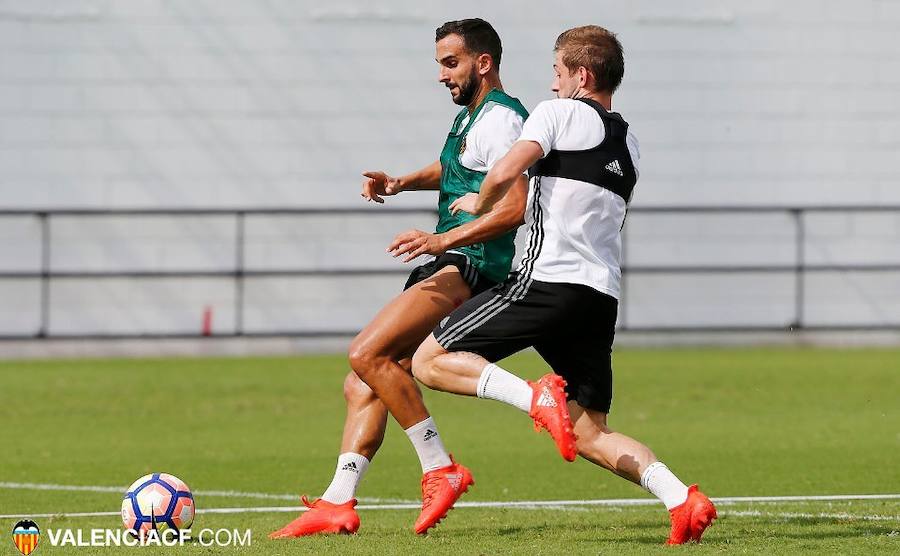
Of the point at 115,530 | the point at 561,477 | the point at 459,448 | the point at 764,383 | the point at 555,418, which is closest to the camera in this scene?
the point at 555,418

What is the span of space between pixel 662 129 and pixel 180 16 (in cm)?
603

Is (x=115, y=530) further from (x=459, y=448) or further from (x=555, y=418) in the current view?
(x=459, y=448)

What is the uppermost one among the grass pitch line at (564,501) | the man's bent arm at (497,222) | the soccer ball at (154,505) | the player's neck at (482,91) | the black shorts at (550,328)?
the player's neck at (482,91)

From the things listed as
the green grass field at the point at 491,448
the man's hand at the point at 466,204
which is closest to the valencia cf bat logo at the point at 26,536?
the green grass field at the point at 491,448

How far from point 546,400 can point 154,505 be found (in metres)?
1.75

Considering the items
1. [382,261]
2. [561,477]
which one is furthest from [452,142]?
[382,261]

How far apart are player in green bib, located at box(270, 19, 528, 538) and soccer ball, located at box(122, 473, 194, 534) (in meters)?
0.45

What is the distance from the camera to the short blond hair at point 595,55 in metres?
6.71

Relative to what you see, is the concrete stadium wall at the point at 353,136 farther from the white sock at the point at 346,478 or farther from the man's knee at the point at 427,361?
the man's knee at the point at 427,361

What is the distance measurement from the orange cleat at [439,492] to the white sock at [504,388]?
522 millimetres

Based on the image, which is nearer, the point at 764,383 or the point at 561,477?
the point at 561,477

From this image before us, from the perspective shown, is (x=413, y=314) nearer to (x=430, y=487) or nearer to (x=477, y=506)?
(x=430, y=487)

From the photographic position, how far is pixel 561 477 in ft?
33.0

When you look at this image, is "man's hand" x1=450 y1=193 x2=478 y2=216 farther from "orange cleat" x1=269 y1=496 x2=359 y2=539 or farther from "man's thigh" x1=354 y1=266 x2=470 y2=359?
"orange cleat" x1=269 y1=496 x2=359 y2=539
